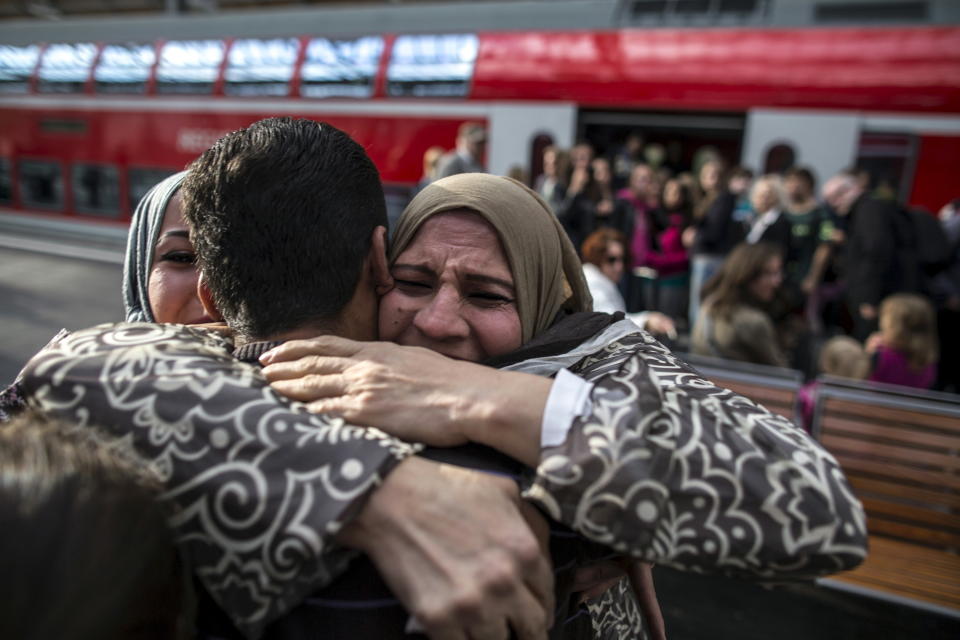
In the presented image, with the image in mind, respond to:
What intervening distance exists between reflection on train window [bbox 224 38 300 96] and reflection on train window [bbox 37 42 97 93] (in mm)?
2949

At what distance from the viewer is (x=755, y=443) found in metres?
0.92

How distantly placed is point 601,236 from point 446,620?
3.61 m

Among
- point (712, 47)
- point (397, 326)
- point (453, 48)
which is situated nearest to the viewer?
point (397, 326)

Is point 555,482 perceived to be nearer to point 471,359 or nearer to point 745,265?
point 471,359

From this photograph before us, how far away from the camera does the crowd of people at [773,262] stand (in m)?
3.76

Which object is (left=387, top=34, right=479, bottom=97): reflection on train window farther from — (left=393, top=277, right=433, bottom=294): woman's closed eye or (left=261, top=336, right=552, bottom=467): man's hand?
(left=261, top=336, right=552, bottom=467): man's hand

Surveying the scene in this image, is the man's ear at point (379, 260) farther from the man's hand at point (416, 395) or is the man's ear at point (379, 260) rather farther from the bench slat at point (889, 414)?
the bench slat at point (889, 414)

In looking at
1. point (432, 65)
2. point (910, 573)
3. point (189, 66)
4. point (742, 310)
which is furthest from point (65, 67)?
point (910, 573)

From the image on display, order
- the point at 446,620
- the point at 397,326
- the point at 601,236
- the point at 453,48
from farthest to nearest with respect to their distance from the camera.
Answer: the point at 453,48 → the point at 601,236 → the point at 397,326 → the point at 446,620

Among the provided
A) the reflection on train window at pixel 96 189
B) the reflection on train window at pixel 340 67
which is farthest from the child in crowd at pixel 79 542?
the reflection on train window at pixel 96 189

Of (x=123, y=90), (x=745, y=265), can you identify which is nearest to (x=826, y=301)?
(x=745, y=265)

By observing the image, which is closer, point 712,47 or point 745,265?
point 745,265

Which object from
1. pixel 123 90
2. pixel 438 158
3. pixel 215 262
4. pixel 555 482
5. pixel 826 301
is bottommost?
pixel 826 301

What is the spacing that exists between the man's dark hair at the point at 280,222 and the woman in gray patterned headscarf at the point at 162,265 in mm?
522
